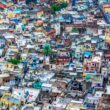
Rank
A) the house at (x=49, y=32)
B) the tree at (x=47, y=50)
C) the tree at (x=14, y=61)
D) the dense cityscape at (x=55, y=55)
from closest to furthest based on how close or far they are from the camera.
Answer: the dense cityscape at (x=55, y=55), the tree at (x=14, y=61), the tree at (x=47, y=50), the house at (x=49, y=32)

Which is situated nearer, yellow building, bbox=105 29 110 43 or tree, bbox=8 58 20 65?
tree, bbox=8 58 20 65

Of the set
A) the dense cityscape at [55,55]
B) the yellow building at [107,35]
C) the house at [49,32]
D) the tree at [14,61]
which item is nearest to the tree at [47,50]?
the dense cityscape at [55,55]

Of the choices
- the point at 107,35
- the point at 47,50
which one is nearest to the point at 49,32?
the point at 47,50

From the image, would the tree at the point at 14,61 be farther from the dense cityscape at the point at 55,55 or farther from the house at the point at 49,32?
the house at the point at 49,32

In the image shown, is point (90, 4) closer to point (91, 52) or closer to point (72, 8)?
point (72, 8)

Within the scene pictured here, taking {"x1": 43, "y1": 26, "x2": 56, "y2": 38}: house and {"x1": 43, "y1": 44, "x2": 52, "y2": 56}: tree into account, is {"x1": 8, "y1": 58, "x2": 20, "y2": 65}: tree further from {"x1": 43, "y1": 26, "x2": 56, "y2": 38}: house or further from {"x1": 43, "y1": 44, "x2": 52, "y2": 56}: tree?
{"x1": 43, "y1": 26, "x2": 56, "y2": 38}: house

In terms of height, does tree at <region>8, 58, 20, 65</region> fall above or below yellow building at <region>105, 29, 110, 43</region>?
below

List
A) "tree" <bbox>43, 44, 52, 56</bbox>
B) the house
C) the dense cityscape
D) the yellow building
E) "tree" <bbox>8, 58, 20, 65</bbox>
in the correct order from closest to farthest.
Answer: the dense cityscape < "tree" <bbox>8, 58, 20, 65</bbox> < "tree" <bbox>43, 44, 52, 56</bbox> < the yellow building < the house

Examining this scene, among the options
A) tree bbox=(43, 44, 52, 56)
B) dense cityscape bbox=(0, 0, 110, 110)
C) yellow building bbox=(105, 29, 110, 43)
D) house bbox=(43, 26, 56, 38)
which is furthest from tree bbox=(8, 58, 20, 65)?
yellow building bbox=(105, 29, 110, 43)

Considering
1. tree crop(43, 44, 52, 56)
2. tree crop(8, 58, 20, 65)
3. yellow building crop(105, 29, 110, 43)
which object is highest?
yellow building crop(105, 29, 110, 43)
